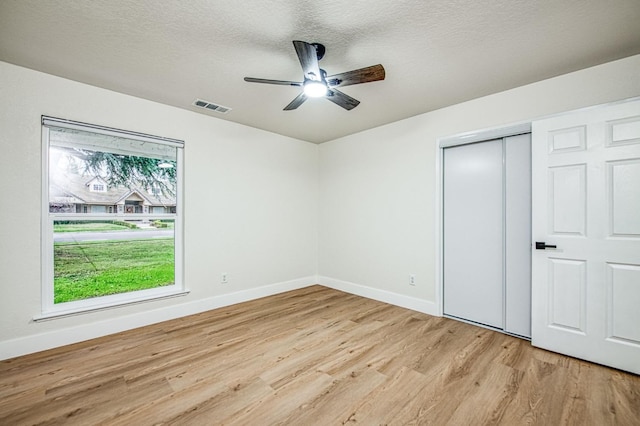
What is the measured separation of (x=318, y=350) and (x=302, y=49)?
2535 mm

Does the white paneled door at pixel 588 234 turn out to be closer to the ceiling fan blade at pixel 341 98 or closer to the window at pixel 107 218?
the ceiling fan blade at pixel 341 98

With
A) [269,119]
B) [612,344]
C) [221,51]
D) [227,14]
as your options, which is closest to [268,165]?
[269,119]

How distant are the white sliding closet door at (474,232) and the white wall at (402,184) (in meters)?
0.20

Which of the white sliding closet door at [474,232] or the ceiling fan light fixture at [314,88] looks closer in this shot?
the ceiling fan light fixture at [314,88]

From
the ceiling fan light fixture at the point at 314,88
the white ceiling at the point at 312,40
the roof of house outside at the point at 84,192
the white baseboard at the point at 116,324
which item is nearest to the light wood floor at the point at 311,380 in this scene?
the white baseboard at the point at 116,324

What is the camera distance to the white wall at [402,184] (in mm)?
2615

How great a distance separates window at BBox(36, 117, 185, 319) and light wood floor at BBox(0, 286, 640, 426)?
57 centimetres

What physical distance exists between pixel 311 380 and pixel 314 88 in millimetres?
2316

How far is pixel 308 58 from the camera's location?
1.92m

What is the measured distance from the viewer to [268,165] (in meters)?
4.44

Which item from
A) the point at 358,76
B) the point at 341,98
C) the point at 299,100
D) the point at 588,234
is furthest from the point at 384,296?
the point at 358,76

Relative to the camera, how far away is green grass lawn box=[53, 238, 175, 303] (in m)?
2.85

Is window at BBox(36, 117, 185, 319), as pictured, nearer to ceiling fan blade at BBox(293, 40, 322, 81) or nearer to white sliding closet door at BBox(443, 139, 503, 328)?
ceiling fan blade at BBox(293, 40, 322, 81)

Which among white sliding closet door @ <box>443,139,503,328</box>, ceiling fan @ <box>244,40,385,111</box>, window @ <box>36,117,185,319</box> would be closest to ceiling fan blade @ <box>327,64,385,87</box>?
ceiling fan @ <box>244,40,385,111</box>
